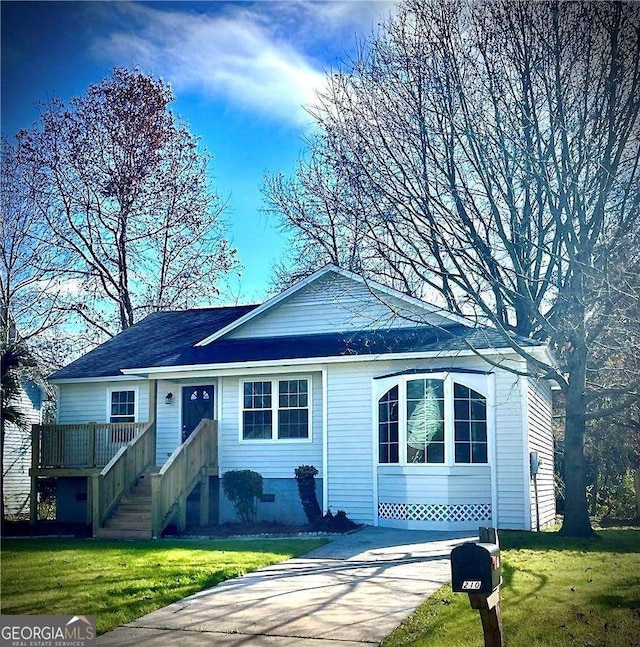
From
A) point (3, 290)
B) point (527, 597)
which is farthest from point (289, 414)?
point (3, 290)

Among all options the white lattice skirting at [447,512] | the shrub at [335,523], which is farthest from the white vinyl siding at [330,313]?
the shrub at [335,523]

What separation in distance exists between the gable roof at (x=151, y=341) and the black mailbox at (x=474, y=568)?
1466cm

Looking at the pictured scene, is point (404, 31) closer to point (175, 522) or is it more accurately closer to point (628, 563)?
point (628, 563)

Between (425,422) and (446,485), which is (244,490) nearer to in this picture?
(425,422)

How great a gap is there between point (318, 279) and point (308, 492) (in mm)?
4785

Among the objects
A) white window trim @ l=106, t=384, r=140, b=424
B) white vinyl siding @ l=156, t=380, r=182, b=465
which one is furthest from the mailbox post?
white window trim @ l=106, t=384, r=140, b=424

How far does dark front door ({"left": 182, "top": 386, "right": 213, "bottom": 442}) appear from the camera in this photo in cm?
1914

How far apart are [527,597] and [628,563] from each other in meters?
3.15

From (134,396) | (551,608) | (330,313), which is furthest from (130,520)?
(551,608)

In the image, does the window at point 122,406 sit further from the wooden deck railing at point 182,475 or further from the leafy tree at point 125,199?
the leafy tree at point 125,199

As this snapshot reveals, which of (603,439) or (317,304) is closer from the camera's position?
(317,304)

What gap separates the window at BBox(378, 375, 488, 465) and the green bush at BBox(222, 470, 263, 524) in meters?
3.13

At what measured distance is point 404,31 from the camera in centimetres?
1494

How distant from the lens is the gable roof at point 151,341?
2045cm
